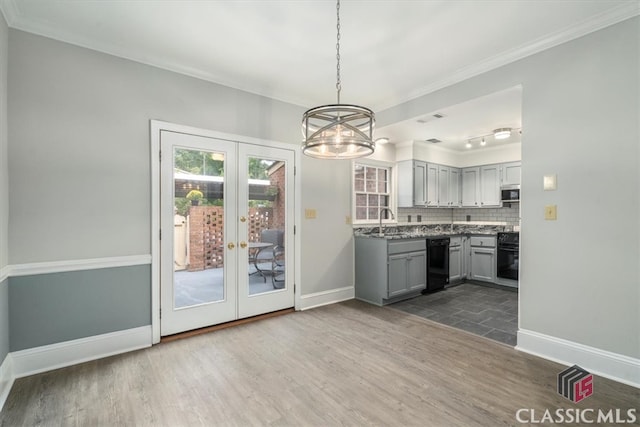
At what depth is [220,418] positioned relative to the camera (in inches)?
75.2

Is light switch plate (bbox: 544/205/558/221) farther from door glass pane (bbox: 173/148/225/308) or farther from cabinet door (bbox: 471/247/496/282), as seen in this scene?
door glass pane (bbox: 173/148/225/308)

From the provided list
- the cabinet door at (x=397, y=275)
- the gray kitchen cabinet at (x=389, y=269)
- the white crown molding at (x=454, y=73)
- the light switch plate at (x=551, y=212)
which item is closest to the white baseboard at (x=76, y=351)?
the white crown molding at (x=454, y=73)

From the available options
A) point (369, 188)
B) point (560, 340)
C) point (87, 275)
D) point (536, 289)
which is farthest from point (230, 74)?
point (560, 340)

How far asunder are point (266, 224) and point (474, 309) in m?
3.07

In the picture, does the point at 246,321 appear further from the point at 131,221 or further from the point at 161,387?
the point at 131,221

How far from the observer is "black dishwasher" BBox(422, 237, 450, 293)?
4879 mm

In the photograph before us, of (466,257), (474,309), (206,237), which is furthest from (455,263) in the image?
(206,237)

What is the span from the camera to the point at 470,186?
20.4 ft

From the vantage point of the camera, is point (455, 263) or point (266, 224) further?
point (455, 263)

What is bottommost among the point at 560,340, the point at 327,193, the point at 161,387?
the point at 161,387

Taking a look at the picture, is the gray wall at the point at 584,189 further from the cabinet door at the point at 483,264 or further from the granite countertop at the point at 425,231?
the cabinet door at the point at 483,264

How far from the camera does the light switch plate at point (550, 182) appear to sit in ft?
8.81

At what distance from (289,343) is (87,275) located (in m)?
2.00

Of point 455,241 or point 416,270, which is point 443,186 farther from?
point 416,270
